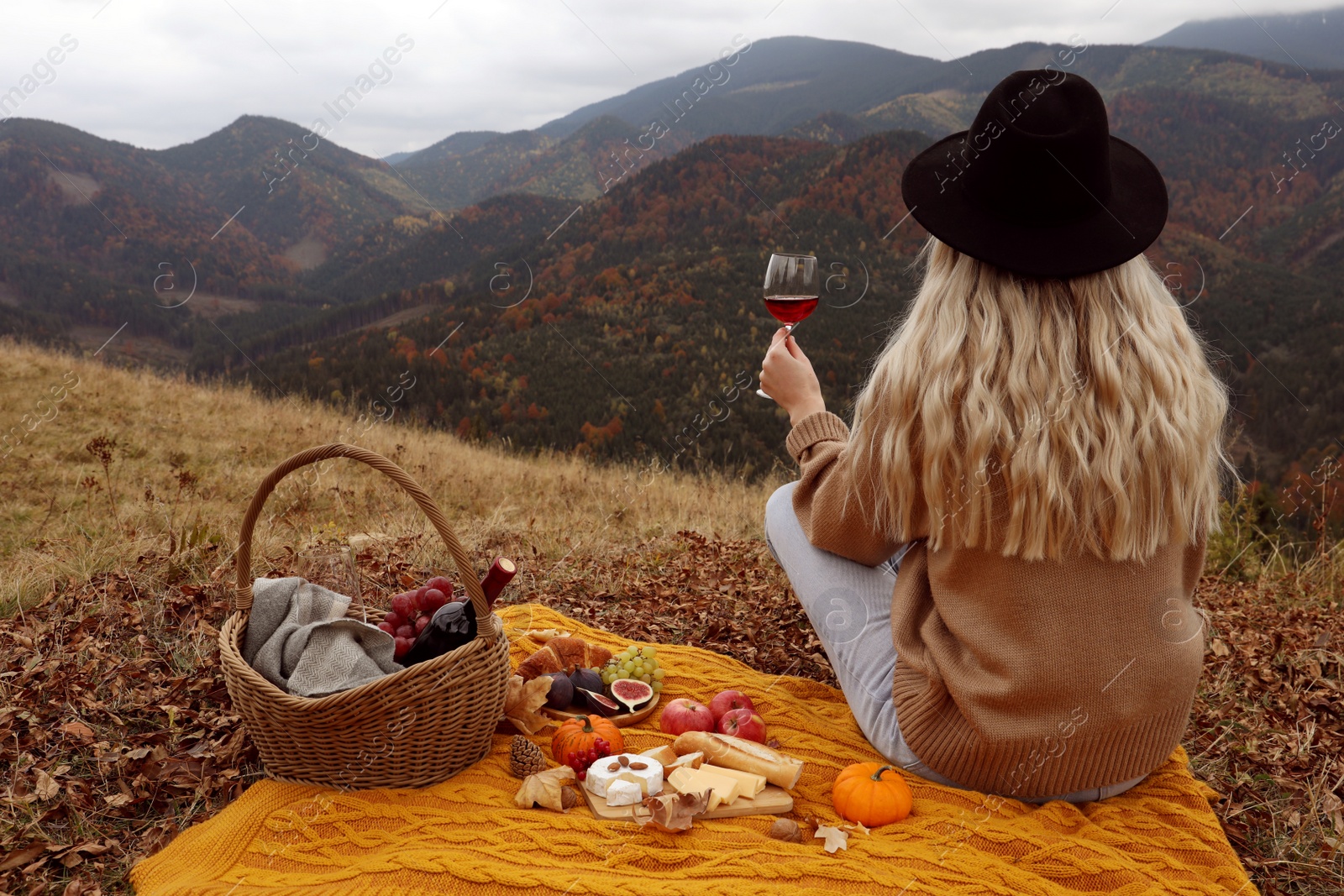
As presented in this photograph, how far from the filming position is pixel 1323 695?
3.51 meters

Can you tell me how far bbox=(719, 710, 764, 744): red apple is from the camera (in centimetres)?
274

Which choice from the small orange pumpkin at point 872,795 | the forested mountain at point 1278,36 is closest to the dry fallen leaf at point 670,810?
the small orange pumpkin at point 872,795

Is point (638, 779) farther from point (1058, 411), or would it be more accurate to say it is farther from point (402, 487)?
point (1058, 411)

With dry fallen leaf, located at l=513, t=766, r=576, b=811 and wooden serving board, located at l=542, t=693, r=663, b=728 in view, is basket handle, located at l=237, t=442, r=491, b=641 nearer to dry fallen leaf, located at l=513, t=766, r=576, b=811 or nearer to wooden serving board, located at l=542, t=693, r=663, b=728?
dry fallen leaf, located at l=513, t=766, r=576, b=811

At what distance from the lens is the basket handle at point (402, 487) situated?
220cm

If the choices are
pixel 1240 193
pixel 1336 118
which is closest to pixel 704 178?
pixel 1240 193

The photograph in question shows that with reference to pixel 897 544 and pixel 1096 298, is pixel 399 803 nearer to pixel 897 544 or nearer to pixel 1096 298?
pixel 897 544

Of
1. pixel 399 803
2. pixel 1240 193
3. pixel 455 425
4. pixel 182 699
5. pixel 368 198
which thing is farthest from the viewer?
pixel 368 198

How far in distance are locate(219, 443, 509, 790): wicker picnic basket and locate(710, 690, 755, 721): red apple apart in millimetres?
775

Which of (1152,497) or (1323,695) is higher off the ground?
(1152,497)

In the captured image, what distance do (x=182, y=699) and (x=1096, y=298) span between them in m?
3.25

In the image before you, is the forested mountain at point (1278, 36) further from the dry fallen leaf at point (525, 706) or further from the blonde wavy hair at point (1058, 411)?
the dry fallen leaf at point (525, 706)

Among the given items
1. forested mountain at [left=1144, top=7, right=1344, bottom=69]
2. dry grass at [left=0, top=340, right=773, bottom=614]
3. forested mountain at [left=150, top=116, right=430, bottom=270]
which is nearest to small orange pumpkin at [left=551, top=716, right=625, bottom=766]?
dry grass at [left=0, top=340, right=773, bottom=614]

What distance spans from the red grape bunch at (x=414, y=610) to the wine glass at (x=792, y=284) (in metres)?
1.26
